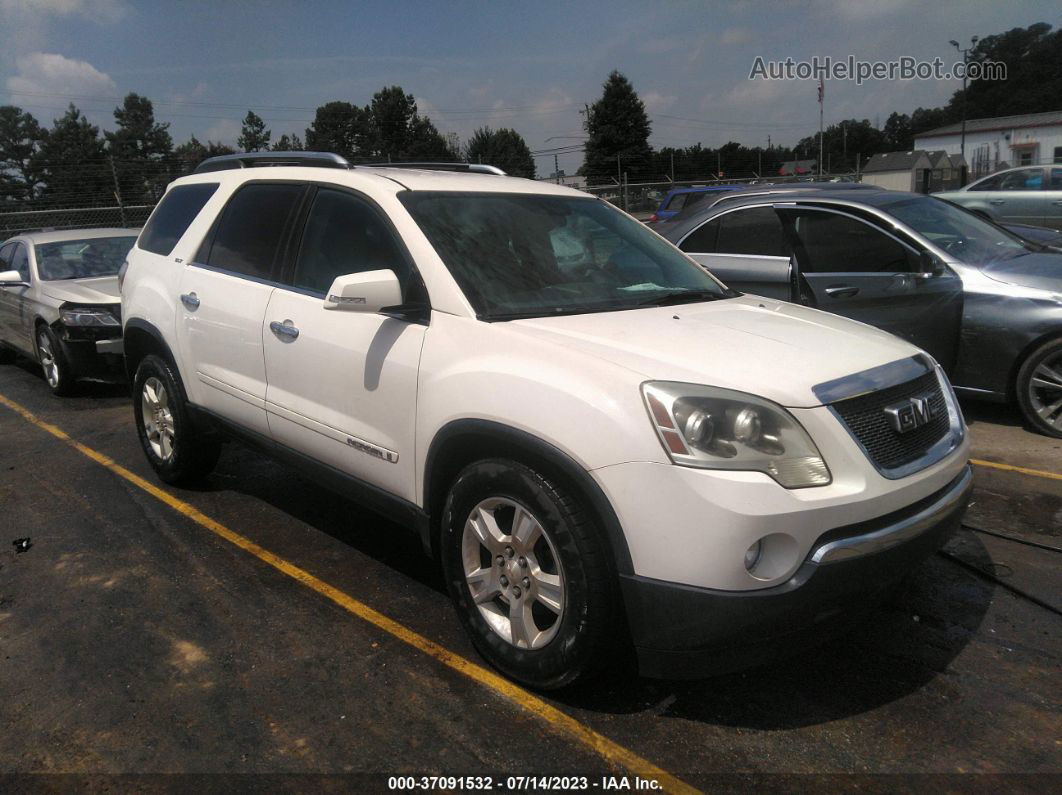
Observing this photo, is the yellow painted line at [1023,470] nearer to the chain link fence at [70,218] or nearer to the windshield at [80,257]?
the windshield at [80,257]

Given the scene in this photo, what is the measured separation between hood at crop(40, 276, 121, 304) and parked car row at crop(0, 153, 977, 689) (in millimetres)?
3704

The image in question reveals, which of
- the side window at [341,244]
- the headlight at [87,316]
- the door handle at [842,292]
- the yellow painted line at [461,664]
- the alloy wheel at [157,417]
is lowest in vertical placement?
the yellow painted line at [461,664]

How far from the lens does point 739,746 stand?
2686mm

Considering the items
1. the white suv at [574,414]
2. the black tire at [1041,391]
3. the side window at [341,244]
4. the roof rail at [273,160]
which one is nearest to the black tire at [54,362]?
the roof rail at [273,160]

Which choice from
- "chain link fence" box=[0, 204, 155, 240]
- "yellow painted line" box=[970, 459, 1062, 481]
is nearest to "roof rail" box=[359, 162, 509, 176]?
"yellow painted line" box=[970, 459, 1062, 481]

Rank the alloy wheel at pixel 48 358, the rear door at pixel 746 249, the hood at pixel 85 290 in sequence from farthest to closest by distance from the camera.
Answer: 1. the alloy wheel at pixel 48 358
2. the hood at pixel 85 290
3. the rear door at pixel 746 249

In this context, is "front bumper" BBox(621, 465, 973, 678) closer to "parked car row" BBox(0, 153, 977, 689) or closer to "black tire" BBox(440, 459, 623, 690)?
"parked car row" BBox(0, 153, 977, 689)

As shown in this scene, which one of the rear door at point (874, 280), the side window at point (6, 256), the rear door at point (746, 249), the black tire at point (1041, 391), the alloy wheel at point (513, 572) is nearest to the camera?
the alloy wheel at point (513, 572)

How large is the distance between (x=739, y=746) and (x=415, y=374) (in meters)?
1.72

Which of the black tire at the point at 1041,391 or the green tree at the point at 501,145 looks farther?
the green tree at the point at 501,145

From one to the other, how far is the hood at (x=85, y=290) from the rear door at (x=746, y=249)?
5.31 metres

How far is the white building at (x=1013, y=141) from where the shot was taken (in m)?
67.9

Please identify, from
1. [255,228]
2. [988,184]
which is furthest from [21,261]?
[988,184]

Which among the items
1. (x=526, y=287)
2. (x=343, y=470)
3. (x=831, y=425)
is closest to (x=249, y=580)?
(x=343, y=470)
